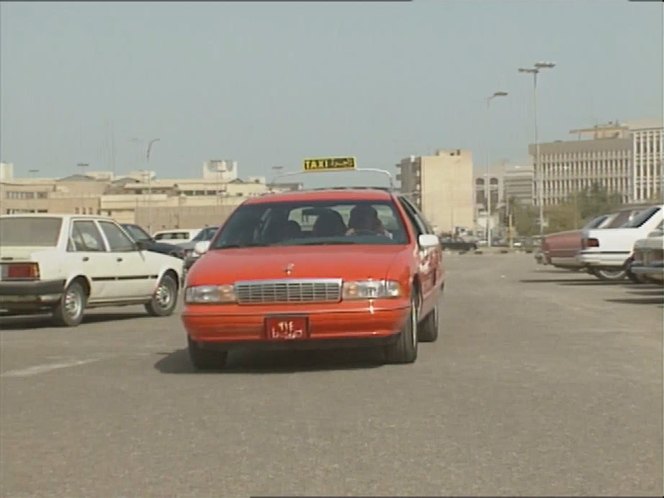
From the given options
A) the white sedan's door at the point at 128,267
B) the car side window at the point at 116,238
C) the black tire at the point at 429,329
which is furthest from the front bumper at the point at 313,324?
the car side window at the point at 116,238

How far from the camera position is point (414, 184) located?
28.6 m

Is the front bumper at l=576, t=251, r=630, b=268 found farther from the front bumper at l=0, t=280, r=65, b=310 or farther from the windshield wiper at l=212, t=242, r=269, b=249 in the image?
the windshield wiper at l=212, t=242, r=269, b=249

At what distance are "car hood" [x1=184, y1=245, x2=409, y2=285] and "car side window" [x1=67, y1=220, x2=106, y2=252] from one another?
5.57 metres

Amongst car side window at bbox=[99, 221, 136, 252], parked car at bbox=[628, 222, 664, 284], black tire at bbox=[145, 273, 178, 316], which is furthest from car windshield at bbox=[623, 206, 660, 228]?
car side window at bbox=[99, 221, 136, 252]

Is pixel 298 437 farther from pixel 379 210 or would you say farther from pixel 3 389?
pixel 379 210

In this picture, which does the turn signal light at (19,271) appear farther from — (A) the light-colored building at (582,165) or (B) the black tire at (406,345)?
(A) the light-colored building at (582,165)

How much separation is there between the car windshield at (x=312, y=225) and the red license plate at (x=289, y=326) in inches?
46.0

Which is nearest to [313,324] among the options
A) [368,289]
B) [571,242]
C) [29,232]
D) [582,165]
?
[368,289]

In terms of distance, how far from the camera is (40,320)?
16.3 m

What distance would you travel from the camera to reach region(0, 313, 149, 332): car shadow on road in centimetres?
1529

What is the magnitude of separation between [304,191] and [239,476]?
5.63 meters

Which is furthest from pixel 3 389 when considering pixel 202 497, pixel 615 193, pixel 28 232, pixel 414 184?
pixel 615 193

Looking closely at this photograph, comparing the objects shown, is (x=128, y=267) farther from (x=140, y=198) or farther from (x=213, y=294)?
(x=140, y=198)

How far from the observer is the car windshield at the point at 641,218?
22.5 m
